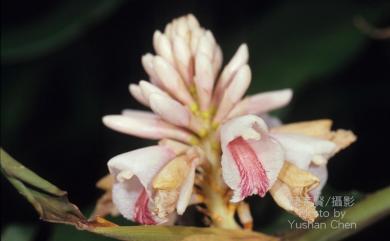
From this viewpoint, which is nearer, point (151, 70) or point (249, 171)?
point (249, 171)

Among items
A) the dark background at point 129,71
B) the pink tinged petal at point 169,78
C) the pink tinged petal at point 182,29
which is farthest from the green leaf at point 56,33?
the pink tinged petal at point 169,78

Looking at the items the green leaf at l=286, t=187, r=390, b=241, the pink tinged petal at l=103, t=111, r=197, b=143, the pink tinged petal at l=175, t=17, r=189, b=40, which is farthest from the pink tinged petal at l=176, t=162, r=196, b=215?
the pink tinged petal at l=175, t=17, r=189, b=40

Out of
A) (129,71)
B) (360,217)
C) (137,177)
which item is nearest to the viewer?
(360,217)

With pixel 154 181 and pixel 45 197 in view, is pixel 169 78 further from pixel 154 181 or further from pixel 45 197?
pixel 45 197

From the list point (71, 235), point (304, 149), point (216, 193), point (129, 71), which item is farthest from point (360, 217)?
point (129, 71)

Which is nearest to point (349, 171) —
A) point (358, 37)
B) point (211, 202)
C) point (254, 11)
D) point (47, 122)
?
point (358, 37)

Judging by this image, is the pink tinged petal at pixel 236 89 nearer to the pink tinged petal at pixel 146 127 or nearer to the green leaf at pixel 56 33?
the pink tinged petal at pixel 146 127
